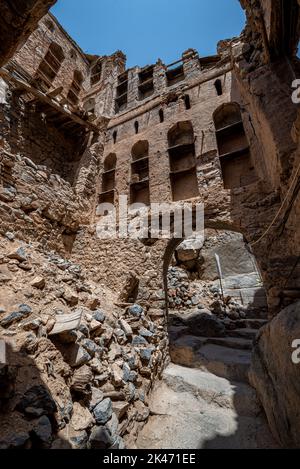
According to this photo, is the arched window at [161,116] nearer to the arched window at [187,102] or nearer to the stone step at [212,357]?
the arched window at [187,102]

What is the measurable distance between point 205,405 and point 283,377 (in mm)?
1829

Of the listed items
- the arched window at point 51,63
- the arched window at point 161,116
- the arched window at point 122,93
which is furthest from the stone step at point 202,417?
the arched window at point 51,63

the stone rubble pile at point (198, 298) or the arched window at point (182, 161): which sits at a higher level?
the arched window at point (182, 161)

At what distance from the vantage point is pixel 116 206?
7047 mm

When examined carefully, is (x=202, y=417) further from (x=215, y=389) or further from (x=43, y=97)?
(x=43, y=97)

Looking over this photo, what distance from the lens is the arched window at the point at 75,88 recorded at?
40.8ft

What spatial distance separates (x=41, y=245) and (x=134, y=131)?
5.89 meters

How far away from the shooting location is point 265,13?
395 cm

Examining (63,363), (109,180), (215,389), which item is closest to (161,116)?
(109,180)

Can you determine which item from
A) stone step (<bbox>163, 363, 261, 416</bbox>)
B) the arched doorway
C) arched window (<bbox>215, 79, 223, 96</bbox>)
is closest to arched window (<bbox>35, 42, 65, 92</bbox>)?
arched window (<bbox>215, 79, 223, 96</bbox>)

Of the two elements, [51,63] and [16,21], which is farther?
[51,63]

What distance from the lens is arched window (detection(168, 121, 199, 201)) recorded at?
6309 mm

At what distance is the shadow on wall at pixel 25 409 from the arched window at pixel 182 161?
535 cm

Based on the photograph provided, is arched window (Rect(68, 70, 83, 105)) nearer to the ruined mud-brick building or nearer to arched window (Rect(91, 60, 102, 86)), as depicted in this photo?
arched window (Rect(91, 60, 102, 86))
